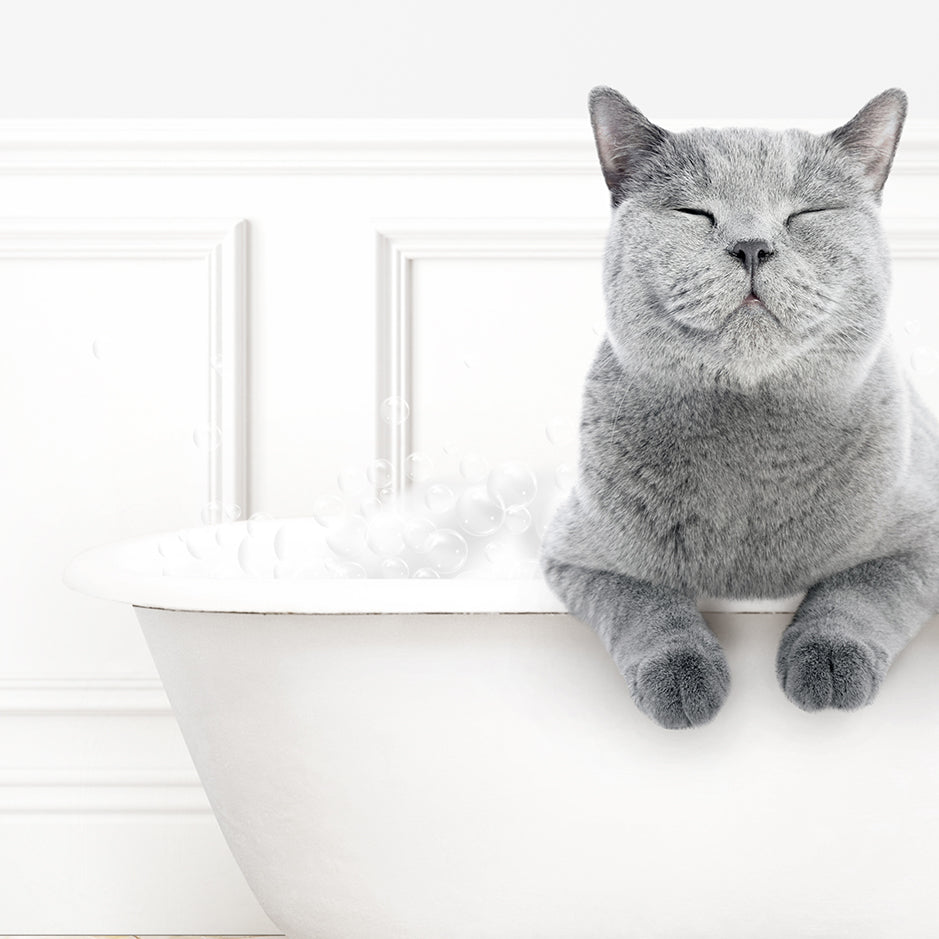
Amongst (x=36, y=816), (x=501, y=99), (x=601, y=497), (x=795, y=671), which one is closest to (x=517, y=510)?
(x=601, y=497)

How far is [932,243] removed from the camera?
1.55m

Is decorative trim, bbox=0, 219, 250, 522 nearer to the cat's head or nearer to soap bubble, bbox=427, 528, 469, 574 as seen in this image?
soap bubble, bbox=427, 528, 469, 574

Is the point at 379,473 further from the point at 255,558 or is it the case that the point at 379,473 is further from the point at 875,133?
the point at 875,133

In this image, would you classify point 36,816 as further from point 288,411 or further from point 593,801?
point 593,801

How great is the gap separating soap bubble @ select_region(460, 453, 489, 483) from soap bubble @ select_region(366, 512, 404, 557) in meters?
0.14

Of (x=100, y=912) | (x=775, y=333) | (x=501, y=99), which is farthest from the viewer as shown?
(x=501, y=99)

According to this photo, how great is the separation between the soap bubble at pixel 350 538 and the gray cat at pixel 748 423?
437mm

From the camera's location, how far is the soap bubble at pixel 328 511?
1219mm

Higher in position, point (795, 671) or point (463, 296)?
point (463, 296)

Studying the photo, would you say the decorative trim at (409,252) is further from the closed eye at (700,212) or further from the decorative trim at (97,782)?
the closed eye at (700,212)

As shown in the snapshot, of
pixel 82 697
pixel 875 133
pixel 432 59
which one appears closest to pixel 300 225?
pixel 432 59

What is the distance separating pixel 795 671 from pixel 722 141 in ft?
1.32

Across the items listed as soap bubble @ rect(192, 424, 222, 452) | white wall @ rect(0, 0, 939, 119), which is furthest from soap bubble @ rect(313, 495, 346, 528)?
white wall @ rect(0, 0, 939, 119)

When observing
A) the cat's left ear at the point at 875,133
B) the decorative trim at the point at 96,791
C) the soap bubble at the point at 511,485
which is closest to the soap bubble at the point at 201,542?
the soap bubble at the point at 511,485
